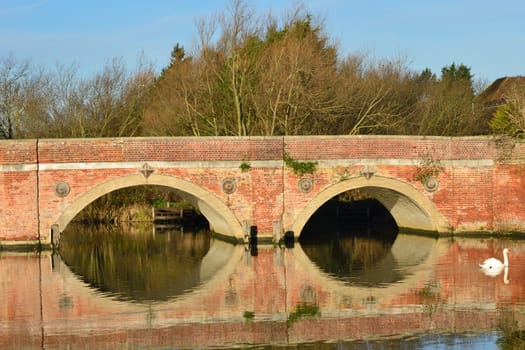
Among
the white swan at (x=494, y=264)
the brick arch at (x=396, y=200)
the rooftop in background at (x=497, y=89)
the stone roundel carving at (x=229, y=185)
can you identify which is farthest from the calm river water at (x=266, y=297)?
the rooftop in background at (x=497, y=89)

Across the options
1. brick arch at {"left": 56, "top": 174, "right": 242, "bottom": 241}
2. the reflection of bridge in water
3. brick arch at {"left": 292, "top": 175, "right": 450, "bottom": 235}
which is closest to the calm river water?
the reflection of bridge in water

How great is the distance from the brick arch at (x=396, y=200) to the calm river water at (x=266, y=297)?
76 centimetres

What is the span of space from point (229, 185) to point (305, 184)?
261 cm

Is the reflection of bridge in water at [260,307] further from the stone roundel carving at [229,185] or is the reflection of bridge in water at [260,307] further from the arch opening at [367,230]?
the stone roundel carving at [229,185]

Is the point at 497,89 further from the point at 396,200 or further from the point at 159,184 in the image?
the point at 159,184

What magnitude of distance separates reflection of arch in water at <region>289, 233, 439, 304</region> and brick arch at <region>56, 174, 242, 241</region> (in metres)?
2.46

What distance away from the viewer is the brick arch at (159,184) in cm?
2827

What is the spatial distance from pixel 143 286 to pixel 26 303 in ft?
11.1

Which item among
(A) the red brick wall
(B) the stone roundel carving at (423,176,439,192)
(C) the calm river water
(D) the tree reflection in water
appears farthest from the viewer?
(B) the stone roundel carving at (423,176,439,192)

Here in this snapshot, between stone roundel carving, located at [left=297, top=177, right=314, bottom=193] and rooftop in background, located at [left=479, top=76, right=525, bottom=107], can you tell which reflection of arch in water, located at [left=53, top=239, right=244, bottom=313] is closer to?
stone roundel carving, located at [left=297, top=177, right=314, bottom=193]

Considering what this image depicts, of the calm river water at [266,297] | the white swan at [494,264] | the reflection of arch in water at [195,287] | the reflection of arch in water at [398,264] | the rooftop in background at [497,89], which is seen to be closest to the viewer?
the calm river water at [266,297]

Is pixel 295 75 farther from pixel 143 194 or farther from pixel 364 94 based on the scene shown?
pixel 143 194

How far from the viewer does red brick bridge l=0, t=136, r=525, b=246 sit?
28203 mm

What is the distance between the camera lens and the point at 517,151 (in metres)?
30.4
